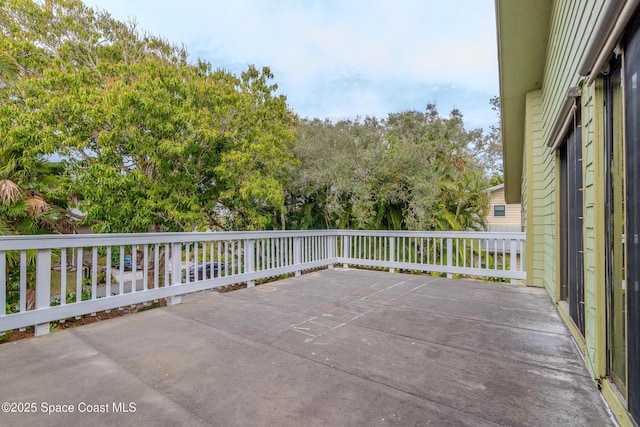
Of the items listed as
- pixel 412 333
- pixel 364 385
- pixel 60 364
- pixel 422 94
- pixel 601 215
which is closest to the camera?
pixel 601 215

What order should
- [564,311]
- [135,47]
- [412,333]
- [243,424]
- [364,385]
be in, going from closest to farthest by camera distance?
[243,424] → [364,385] → [412,333] → [564,311] → [135,47]

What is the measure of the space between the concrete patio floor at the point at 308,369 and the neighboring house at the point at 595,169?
337 millimetres

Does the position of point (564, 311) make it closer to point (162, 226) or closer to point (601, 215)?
point (601, 215)

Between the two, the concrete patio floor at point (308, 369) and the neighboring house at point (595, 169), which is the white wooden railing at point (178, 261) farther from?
the neighboring house at point (595, 169)

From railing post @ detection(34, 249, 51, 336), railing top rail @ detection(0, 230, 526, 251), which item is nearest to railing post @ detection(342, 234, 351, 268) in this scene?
railing top rail @ detection(0, 230, 526, 251)

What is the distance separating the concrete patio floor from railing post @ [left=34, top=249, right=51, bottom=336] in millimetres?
145

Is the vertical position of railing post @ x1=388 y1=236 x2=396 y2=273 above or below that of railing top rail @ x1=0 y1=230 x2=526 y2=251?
below

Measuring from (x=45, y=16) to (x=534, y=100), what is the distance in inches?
346

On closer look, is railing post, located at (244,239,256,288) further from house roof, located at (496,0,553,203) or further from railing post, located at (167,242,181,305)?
house roof, located at (496,0,553,203)

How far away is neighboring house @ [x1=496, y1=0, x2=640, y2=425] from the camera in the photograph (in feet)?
4.64

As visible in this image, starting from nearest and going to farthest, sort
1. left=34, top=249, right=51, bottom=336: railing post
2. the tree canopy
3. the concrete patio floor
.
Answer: the concrete patio floor → left=34, top=249, right=51, bottom=336: railing post → the tree canopy

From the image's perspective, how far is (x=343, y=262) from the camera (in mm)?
6812

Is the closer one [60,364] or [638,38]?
[638,38]

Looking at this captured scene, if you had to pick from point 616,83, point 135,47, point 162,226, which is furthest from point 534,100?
point 135,47
